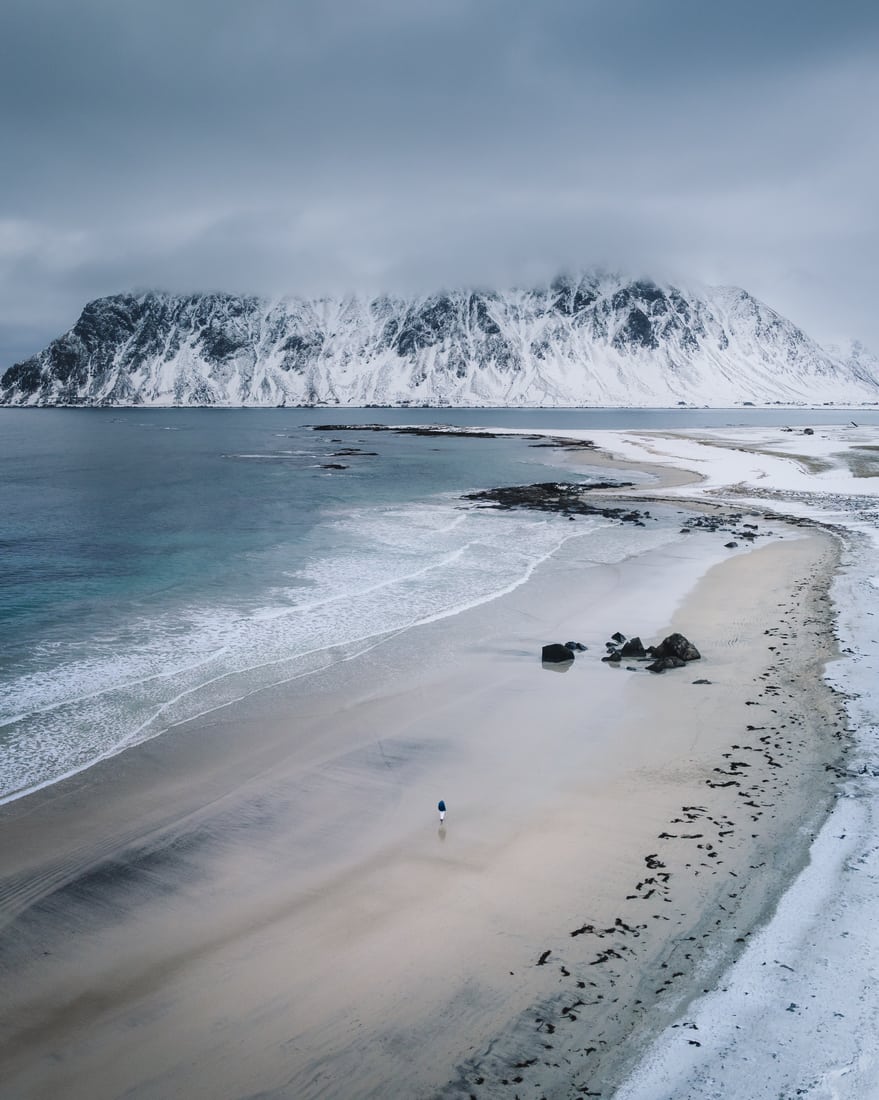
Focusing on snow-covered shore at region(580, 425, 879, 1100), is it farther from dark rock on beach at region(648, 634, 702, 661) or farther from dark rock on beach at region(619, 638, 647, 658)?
dark rock on beach at region(619, 638, 647, 658)

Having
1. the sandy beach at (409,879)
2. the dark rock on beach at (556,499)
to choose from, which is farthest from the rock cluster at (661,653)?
the dark rock on beach at (556,499)

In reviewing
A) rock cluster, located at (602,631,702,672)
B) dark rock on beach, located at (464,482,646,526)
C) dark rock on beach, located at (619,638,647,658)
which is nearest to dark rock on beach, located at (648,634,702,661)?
rock cluster, located at (602,631,702,672)

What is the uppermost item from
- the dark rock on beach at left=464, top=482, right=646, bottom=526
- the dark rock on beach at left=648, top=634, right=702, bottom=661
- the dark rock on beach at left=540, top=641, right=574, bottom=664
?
the dark rock on beach at left=464, top=482, right=646, bottom=526

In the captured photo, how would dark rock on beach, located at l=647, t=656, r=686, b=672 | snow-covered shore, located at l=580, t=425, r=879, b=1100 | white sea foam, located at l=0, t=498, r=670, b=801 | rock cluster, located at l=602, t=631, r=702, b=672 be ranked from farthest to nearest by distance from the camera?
rock cluster, located at l=602, t=631, r=702, b=672 < dark rock on beach, located at l=647, t=656, r=686, b=672 < white sea foam, located at l=0, t=498, r=670, b=801 < snow-covered shore, located at l=580, t=425, r=879, b=1100

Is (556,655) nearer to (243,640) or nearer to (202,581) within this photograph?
(243,640)

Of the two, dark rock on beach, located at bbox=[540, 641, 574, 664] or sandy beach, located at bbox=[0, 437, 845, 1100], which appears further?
dark rock on beach, located at bbox=[540, 641, 574, 664]

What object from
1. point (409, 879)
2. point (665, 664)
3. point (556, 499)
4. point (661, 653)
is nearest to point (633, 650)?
point (661, 653)

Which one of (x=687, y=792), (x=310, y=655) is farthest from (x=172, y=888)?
(x=310, y=655)

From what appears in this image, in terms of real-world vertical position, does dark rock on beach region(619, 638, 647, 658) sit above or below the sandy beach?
above
